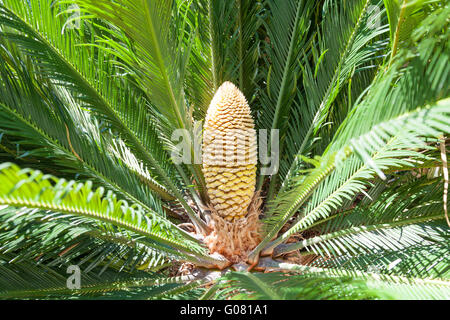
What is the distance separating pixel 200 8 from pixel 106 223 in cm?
119

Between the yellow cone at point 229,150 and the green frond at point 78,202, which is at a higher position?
the yellow cone at point 229,150

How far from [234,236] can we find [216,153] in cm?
38

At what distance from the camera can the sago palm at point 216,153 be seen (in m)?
1.15

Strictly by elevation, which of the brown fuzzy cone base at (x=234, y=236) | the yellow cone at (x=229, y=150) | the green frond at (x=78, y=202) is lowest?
the brown fuzzy cone base at (x=234, y=236)

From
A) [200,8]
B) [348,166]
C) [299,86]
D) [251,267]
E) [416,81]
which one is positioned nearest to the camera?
[416,81]

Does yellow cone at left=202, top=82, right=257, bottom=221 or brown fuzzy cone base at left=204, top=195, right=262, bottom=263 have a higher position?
yellow cone at left=202, top=82, right=257, bottom=221

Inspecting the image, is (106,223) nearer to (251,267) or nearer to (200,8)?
(251,267)

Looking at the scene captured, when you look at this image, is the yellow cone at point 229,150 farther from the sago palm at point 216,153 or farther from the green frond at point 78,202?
the green frond at point 78,202

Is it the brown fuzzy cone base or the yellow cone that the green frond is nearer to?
the brown fuzzy cone base

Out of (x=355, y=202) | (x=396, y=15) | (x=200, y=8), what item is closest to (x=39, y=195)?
(x=396, y=15)

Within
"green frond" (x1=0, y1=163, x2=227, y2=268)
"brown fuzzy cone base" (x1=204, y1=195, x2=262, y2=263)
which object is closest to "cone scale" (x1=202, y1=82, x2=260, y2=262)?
"brown fuzzy cone base" (x1=204, y1=195, x2=262, y2=263)

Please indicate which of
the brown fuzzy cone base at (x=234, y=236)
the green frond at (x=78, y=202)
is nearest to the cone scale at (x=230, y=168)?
the brown fuzzy cone base at (x=234, y=236)

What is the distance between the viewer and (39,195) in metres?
0.93

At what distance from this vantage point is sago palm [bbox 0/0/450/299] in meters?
1.15
